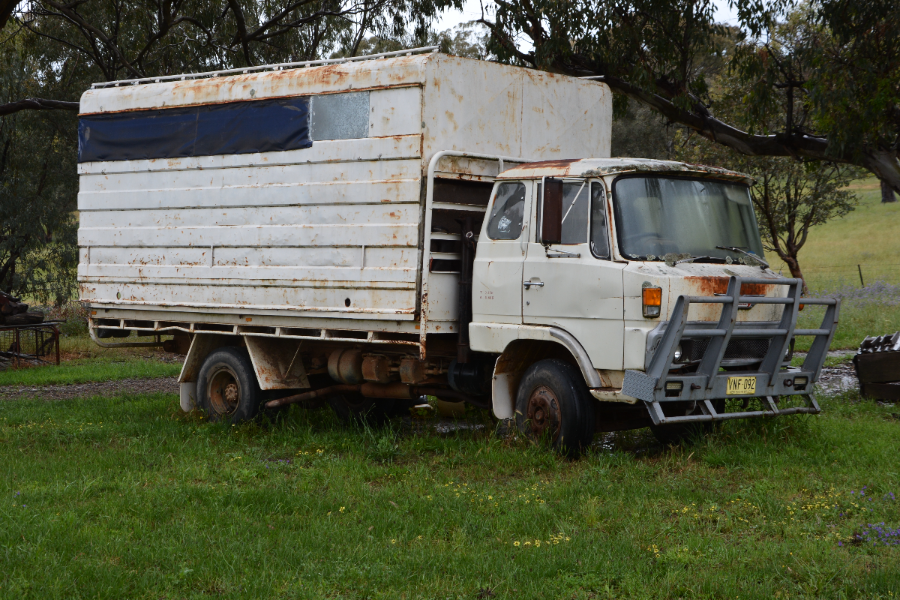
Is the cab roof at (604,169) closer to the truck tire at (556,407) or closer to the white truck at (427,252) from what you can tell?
the white truck at (427,252)

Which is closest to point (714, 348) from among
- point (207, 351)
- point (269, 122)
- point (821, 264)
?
point (269, 122)

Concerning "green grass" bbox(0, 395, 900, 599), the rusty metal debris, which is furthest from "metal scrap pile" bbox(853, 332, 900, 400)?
the rusty metal debris

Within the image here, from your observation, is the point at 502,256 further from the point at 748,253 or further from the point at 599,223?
the point at 748,253

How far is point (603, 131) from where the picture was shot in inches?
400

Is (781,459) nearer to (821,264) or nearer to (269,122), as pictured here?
(269,122)

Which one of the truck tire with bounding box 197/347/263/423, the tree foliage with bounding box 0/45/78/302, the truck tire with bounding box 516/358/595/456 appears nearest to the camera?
the truck tire with bounding box 516/358/595/456

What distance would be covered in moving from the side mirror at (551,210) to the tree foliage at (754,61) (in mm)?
6362

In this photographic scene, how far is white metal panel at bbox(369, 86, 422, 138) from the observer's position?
871 centimetres

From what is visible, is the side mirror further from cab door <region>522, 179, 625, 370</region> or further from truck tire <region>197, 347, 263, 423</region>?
truck tire <region>197, 347, 263, 423</region>

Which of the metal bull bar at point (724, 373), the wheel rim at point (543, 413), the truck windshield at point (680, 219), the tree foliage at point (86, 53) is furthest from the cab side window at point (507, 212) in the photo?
the tree foliage at point (86, 53)

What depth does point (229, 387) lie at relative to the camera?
11.0 metres

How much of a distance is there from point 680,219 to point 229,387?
18.0 feet

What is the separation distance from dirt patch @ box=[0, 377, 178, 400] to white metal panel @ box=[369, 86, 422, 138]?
6.88 m

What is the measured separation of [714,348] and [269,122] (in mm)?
5037
